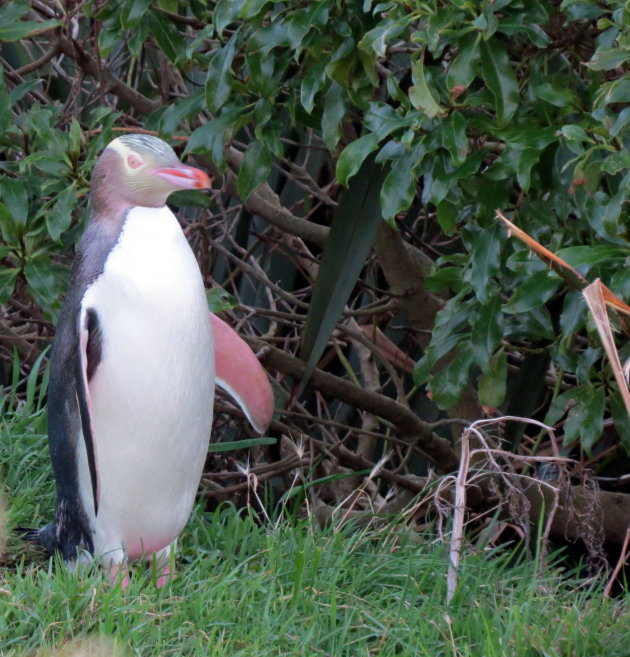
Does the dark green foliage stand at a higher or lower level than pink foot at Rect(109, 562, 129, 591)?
higher

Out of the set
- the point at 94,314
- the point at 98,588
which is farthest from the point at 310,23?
the point at 98,588

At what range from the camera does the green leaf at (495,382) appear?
2596 millimetres

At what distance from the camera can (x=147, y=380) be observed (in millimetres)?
2262

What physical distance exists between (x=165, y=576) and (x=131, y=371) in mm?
418

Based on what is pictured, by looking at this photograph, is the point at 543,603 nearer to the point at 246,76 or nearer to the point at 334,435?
the point at 246,76

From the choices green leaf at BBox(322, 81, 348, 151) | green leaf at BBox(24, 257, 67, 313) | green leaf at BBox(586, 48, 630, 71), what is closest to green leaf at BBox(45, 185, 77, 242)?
green leaf at BBox(24, 257, 67, 313)

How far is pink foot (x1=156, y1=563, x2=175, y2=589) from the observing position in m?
2.23

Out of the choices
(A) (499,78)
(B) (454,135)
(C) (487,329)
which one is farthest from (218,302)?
(A) (499,78)

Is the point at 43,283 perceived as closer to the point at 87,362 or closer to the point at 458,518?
the point at 87,362

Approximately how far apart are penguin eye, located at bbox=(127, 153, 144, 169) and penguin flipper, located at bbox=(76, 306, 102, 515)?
290 millimetres

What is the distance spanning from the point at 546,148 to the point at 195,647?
118cm

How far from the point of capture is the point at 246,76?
9.17 ft

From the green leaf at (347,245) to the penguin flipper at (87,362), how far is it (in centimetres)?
79

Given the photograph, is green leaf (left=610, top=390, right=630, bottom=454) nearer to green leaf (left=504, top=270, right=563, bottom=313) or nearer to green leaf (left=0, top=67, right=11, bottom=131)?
green leaf (left=504, top=270, right=563, bottom=313)
